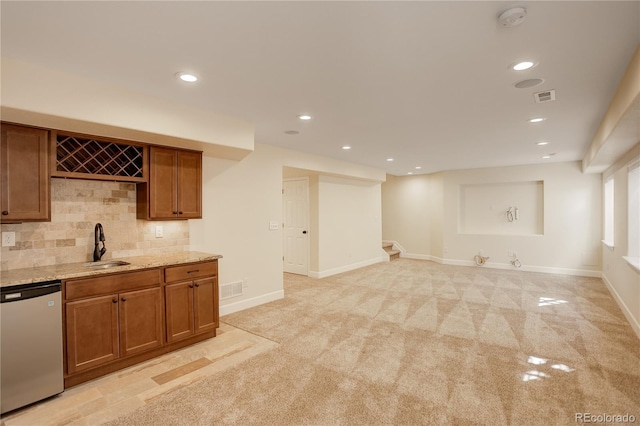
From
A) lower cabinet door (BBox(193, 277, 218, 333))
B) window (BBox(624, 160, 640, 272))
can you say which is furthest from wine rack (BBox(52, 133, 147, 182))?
window (BBox(624, 160, 640, 272))

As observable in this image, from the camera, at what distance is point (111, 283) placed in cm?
280

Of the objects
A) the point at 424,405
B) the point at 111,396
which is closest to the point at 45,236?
the point at 111,396

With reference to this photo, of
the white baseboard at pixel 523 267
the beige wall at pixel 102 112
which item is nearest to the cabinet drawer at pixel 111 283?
the beige wall at pixel 102 112

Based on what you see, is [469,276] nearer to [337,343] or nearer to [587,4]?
[337,343]

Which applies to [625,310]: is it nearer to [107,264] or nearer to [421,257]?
[421,257]

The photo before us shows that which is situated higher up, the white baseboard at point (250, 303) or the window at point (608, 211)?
the window at point (608, 211)

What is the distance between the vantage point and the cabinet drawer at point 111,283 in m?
2.60

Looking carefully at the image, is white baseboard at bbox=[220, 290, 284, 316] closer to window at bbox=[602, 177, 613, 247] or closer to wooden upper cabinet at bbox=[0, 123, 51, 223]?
wooden upper cabinet at bbox=[0, 123, 51, 223]

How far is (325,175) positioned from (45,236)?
15.9ft

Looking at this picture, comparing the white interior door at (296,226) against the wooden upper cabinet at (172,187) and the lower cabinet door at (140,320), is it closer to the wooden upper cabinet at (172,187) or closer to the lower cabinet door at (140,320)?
the wooden upper cabinet at (172,187)

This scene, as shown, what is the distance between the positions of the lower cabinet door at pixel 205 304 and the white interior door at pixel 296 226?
3504 mm

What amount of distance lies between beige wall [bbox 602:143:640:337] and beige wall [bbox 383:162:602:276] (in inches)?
44.7

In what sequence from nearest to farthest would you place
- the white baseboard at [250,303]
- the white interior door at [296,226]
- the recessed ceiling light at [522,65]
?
the recessed ceiling light at [522,65], the white baseboard at [250,303], the white interior door at [296,226]

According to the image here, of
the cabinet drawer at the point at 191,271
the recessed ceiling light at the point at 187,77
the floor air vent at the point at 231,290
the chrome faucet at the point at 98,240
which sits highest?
the recessed ceiling light at the point at 187,77
